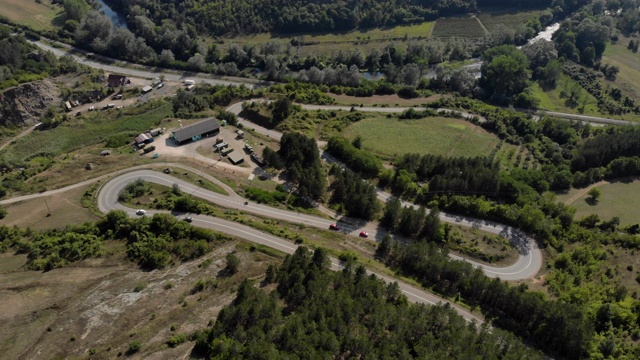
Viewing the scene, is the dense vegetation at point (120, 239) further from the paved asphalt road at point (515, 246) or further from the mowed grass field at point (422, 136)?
the mowed grass field at point (422, 136)

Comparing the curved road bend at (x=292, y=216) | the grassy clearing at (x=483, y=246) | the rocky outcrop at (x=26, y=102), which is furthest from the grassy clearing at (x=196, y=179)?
the rocky outcrop at (x=26, y=102)

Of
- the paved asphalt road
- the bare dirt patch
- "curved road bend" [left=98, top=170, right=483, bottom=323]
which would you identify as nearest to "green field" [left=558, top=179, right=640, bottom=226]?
the paved asphalt road

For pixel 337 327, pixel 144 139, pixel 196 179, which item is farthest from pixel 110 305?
pixel 144 139

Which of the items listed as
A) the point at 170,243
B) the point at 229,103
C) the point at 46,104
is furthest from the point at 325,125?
the point at 46,104

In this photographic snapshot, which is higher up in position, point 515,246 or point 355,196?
point 355,196

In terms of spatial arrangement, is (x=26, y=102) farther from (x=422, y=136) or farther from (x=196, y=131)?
(x=422, y=136)

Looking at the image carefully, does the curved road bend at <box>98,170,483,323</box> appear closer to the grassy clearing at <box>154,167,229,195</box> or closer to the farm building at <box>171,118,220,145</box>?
the grassy clearing at <box>154,167,229,195</box>
